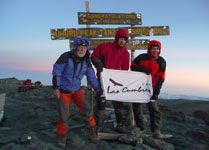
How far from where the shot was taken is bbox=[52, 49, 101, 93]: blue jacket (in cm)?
367

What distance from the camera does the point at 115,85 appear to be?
15.4 ft

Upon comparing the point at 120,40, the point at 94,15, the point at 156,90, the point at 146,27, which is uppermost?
the point at 94,15

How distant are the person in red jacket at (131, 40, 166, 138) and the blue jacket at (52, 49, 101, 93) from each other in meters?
1.62

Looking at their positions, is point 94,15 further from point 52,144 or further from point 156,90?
point 52,144

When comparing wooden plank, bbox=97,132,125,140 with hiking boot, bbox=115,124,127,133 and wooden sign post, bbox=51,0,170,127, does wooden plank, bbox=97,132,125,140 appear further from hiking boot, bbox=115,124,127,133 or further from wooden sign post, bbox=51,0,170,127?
wooden sign post, bbox=51,0,170,127

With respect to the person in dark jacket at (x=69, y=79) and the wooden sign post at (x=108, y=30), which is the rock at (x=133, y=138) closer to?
the person in dark jacket at (x=69, y=79)

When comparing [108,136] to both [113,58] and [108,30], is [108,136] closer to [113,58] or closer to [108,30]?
[113,58]

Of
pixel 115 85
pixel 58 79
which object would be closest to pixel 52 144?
pixel 58 79

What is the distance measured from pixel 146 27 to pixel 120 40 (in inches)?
137

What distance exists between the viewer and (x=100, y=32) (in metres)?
7.35

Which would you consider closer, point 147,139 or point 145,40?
point 147,139

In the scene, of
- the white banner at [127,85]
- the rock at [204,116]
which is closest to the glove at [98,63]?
the white banner at [127,85]

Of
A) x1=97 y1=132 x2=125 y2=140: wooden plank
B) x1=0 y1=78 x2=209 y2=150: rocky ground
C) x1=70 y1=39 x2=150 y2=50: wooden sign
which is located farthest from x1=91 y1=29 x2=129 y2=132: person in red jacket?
x1=70 y1=39 x2=150 y2=50: wooden sign

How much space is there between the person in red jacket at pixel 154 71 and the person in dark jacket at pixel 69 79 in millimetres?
1489
